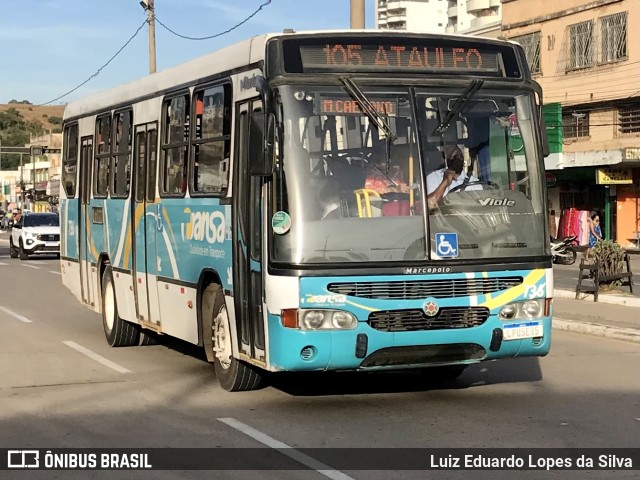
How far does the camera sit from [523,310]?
950cm

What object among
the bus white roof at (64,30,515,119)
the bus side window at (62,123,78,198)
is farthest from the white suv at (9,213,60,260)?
the bus white roof at (64,30,515,119)

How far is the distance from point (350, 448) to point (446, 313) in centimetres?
168

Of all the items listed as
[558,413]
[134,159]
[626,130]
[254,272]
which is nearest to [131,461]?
[254,272]

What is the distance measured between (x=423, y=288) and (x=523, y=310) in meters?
0.97

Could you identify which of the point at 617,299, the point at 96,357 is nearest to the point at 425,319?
the point at 96,357

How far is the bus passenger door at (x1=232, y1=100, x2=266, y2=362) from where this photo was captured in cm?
941

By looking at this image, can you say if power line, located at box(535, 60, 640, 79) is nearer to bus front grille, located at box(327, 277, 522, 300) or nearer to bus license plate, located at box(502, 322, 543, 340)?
bus license plate, located at box(502, 322, 543, 340)

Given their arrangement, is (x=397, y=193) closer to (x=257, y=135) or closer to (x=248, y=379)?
(x=257, y=135)

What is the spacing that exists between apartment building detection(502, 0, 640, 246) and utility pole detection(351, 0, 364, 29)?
2111 centimetres

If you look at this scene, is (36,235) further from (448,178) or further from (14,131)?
(14,131)

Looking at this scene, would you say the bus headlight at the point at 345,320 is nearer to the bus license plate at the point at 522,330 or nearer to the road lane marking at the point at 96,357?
the bus license plate at the point at 522,330

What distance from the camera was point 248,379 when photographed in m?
10.4

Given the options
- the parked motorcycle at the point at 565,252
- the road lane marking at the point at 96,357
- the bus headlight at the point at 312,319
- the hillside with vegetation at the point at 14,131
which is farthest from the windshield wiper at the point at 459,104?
the hillside with vegetation at the point at 14,131

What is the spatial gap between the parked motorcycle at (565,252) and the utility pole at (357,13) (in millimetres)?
16075
